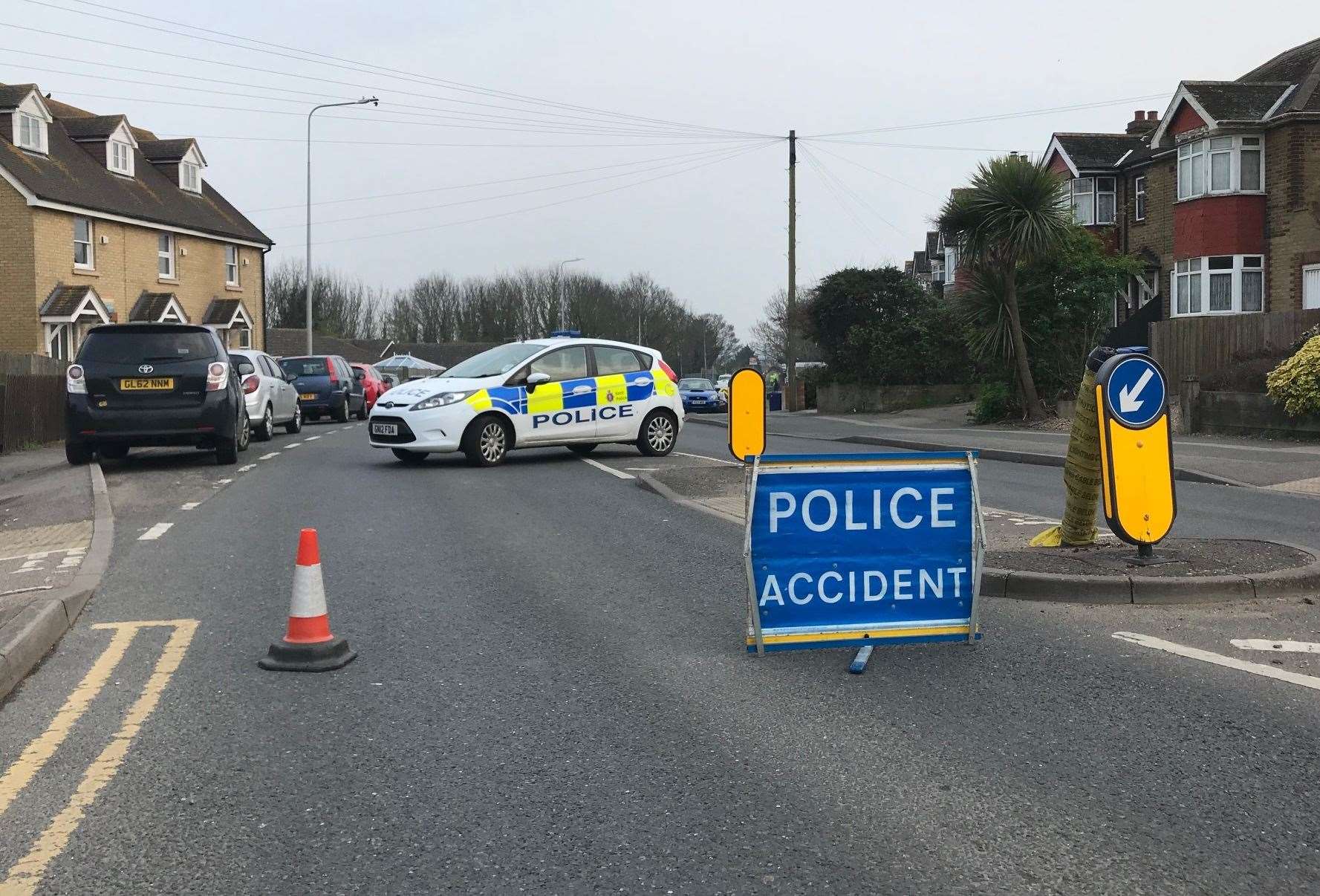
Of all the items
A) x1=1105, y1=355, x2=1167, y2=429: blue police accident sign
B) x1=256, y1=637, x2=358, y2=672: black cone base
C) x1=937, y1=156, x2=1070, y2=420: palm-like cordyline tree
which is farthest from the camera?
x1=937, y1=156, x2=1070, y2=420: palm-like cordyline tree

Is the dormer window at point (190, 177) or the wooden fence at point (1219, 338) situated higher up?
the dormer window at point (190, 177)

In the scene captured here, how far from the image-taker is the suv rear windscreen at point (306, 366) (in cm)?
2994

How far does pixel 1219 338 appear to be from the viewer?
2408 centimetres

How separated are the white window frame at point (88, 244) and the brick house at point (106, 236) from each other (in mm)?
32

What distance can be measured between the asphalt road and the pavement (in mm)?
8567

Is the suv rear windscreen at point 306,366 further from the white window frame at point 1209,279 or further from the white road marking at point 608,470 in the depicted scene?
the white window frame at point 1209,279

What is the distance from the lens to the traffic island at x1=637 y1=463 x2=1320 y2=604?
7.32 metres

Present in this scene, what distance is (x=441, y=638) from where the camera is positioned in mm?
6684

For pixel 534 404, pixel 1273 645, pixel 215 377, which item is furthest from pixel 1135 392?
pixel 215 377

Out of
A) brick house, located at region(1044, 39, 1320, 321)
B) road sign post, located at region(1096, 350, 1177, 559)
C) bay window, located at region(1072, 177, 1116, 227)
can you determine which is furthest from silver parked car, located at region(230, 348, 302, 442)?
bay window, located at region(1072, 177, 1116, 227)

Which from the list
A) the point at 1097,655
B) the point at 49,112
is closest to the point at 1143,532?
the point at 1097,655

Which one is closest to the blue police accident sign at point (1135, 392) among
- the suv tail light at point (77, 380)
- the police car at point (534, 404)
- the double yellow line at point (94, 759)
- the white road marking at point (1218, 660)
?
the white road marking at point (1218, 660)

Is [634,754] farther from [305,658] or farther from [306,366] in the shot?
[306,366]

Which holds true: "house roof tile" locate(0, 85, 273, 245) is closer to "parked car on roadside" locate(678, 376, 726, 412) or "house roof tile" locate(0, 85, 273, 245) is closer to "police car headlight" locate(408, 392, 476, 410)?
"parked car on roadside" locate(678, 376, 726, 412)
